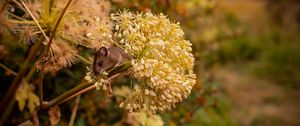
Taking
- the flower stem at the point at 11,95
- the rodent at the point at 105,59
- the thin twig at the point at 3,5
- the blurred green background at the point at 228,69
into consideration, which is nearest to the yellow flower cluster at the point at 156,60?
the rodent at the point at 105,59

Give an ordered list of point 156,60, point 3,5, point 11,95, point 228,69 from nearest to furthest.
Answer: point 156,60 → point 3,5 → point 11,95 → point 228,69

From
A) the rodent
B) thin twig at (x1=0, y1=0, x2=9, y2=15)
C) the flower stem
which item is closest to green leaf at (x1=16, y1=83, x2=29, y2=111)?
the flower stem

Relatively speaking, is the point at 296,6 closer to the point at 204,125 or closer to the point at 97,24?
the point at 204,125

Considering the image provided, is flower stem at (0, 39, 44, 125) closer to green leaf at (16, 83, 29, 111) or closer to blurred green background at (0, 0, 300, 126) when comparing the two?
green leaf at (16, 83, 29, 111)

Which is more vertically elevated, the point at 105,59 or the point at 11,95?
the point at 105,59

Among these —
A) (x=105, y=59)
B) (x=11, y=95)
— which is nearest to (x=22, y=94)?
(x=11, y=95)

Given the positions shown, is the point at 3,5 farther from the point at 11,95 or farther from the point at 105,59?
the point at 105,59
